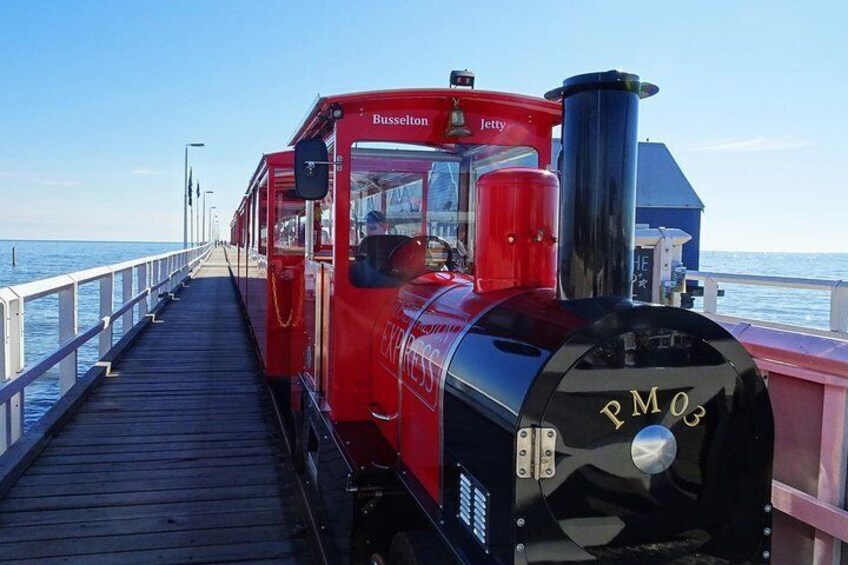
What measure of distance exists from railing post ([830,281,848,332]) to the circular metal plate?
19.9 feet

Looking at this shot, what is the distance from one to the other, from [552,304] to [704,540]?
2.40 feet

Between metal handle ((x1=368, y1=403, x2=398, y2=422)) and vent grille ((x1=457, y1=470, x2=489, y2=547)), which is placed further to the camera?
metal handle ((x1=368, y1=403, x2=398, y2=422))

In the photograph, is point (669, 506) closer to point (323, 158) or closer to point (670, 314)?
point (670, 314)

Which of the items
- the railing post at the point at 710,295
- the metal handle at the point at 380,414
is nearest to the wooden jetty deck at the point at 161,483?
the metal handle at the point at 380,414

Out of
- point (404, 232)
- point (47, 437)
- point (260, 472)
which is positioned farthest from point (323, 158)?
point (47, 437)

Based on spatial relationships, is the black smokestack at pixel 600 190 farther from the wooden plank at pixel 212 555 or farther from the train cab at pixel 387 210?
the wooden plank at pixel 212 555

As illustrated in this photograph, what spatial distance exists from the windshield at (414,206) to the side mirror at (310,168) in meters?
0.25

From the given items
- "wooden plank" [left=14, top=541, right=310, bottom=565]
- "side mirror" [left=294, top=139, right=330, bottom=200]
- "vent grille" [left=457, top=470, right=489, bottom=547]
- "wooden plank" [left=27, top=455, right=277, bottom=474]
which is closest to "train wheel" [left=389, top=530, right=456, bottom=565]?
"vent grille" [left=457, top=470, right=489, bottom=547]

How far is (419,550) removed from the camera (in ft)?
7.38

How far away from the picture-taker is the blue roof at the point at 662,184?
71.6ft

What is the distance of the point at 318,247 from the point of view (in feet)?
14.4

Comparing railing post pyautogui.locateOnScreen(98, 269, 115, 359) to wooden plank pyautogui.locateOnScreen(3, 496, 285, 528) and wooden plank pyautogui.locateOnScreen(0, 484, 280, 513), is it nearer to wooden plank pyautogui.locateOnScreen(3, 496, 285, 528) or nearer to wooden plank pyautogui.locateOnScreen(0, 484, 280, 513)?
wooden plank pyautogui.locateOnScreen(0, 484, 280, 513)

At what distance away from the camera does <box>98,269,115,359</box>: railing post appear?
291 inches

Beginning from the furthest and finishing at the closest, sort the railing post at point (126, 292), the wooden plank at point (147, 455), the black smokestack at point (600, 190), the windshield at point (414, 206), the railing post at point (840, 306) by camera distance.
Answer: the railing post at point (126, 292) → the railing post at point (840, 306) → the wooden plank at point (147, 455) → the windshield at point (414, 206) → the black smokestack at point (600, 190)
